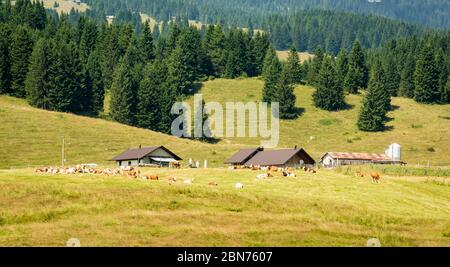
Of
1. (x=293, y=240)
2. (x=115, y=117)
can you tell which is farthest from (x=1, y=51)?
(x=293, y=240)

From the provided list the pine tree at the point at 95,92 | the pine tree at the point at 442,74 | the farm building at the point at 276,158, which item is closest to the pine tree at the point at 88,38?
the pine tree at the point at 95,92

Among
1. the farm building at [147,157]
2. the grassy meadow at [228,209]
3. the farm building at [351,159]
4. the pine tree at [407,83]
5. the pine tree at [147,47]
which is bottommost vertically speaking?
the farm building at [351,159]

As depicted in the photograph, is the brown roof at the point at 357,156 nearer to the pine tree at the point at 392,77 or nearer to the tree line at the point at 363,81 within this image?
the tree line at the point at 363,81

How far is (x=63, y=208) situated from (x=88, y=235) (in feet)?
23.7

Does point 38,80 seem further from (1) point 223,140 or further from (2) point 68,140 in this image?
(1) point 223,140

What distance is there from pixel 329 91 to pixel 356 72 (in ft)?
57.5

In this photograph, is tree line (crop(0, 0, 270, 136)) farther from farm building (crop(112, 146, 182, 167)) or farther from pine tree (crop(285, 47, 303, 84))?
farm building (crop(112, 146, 182, 167))

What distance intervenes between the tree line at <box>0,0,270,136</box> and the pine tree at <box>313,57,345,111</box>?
26.5 m

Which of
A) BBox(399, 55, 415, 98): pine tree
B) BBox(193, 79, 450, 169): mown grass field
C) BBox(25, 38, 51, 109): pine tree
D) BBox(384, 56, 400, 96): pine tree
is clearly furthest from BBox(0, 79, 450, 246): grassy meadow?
BBox(384, 56, 400, 96): pine tree

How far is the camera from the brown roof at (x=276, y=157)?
327ft

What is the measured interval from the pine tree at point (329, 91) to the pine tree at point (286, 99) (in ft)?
22.8

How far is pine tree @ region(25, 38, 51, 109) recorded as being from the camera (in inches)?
5743

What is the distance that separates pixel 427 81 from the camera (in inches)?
6757
